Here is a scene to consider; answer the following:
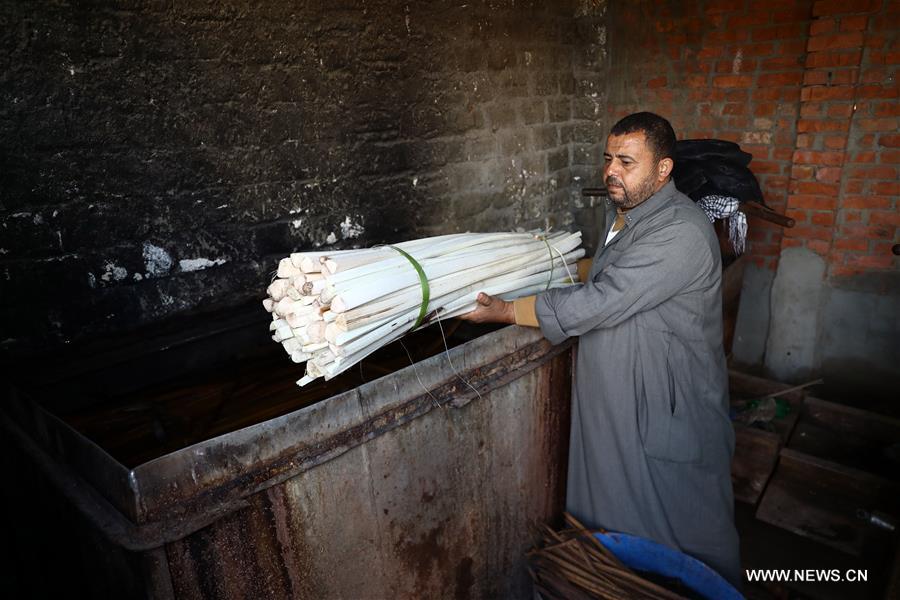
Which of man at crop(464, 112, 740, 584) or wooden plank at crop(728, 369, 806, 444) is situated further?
wooden plank at crop(728, 369, 806, 444)

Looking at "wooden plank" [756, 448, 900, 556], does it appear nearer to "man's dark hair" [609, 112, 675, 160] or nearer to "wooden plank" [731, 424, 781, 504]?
"wooden plank" [731, 424, 781, 504]

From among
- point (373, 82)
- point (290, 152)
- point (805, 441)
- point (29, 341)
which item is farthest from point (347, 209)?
point (805, 441)

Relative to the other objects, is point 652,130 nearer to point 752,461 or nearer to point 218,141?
point 218,141

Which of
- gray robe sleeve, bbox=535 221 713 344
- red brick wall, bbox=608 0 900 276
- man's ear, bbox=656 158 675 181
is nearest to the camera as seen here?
gray robe sleeve, bbox=535 221 713 344

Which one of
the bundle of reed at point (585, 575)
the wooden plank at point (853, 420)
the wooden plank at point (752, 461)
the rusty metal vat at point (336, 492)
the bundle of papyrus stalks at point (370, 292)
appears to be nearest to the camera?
the rusty metal vat at point (336, 492)

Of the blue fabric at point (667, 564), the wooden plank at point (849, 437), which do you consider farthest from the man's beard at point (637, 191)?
the wooden plank at point (849, 437)

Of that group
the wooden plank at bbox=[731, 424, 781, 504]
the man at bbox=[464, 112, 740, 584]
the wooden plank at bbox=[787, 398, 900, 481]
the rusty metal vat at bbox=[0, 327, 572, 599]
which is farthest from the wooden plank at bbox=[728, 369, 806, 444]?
the rusty metal vat at bbox=[0, 327, 572, 599]

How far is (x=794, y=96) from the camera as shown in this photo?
12.3 ft

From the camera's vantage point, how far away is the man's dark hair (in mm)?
2152

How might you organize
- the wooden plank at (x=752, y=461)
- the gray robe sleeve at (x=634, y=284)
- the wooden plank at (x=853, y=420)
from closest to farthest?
the gray robe sleeve at (x=634, y=284)
the wooden plank at (x=752, y=461)
the wooden plank at (x=853, y=420)

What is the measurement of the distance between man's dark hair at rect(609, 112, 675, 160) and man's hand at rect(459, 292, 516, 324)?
74cm

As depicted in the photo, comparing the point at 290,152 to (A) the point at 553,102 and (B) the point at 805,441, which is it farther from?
(B) the point at 805,441

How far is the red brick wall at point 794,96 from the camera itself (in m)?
3.45

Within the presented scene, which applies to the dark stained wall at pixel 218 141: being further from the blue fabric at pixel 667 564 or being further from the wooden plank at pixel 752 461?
the wooden plank at pixel 752 461
